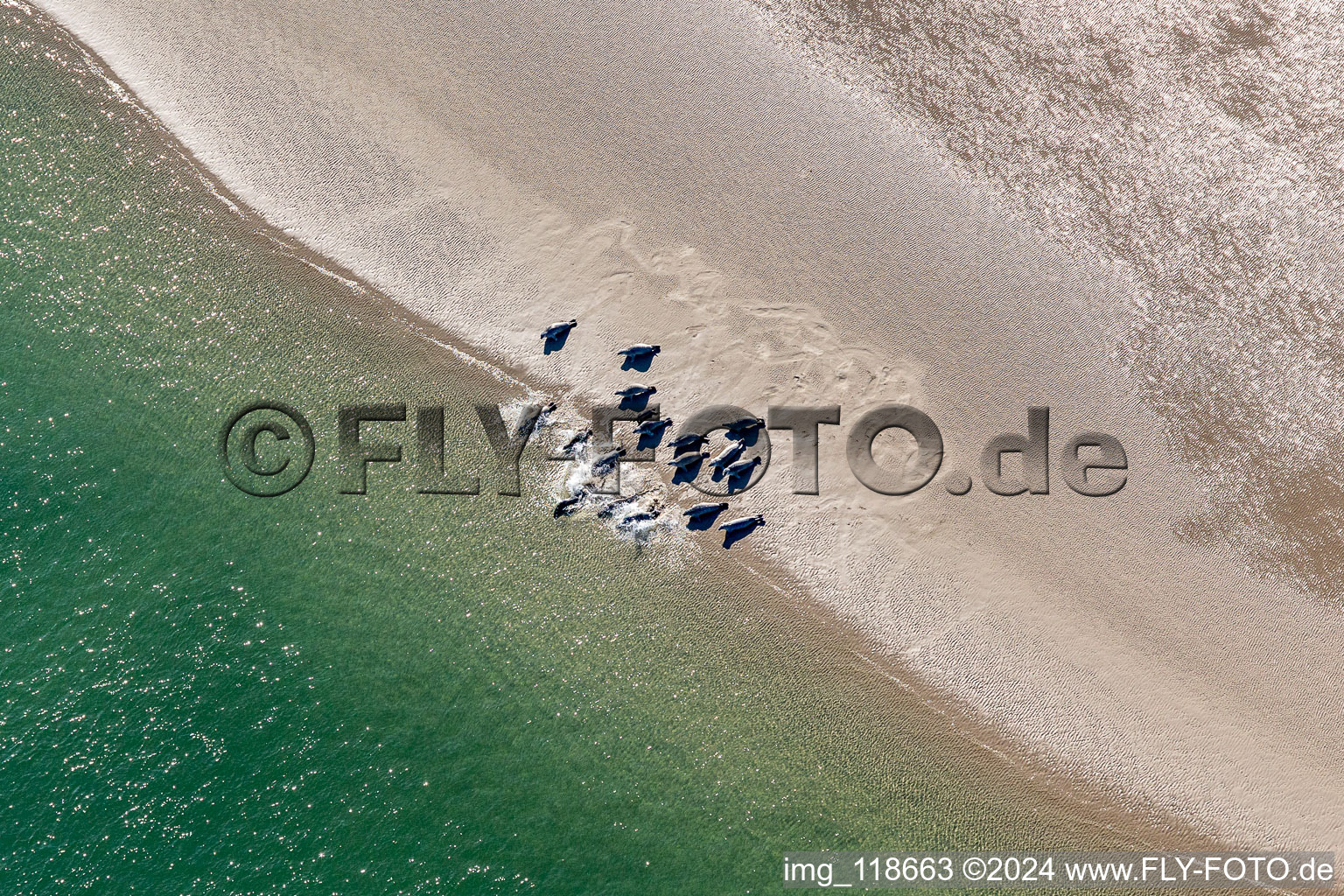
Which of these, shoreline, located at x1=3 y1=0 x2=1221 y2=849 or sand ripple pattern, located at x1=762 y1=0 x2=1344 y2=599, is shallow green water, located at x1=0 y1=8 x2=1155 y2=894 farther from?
sand ripple pattern, located at x1=762 y1=0 x2=1344 y2=599

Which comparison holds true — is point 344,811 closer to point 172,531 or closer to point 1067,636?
point 172,531

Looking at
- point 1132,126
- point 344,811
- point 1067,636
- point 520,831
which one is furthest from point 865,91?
point 344,811

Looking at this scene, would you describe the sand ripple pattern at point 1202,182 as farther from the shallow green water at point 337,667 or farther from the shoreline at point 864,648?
the shallow green water at point 337,667

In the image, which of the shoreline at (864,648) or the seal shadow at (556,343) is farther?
the seal shadow at (556,343)

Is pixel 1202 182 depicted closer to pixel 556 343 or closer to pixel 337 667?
pixel 556 343

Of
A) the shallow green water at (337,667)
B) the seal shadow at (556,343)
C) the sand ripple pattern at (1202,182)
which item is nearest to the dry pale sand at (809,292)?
the seal shadow at (556,343)

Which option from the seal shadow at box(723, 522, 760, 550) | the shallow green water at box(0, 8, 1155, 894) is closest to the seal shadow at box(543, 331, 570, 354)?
the shallow green water at box(0, 8, 1155, 894)
